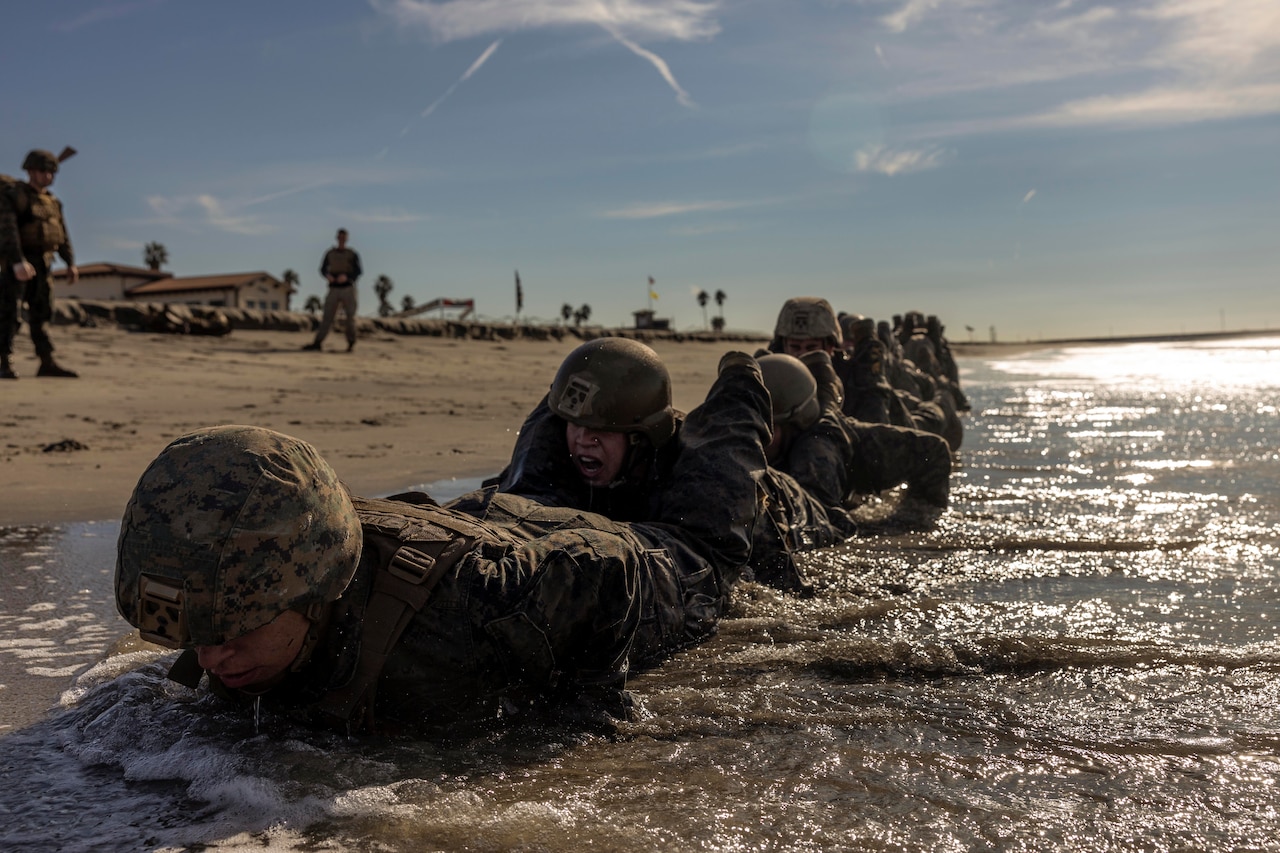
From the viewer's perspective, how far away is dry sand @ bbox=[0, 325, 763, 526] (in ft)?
23.5

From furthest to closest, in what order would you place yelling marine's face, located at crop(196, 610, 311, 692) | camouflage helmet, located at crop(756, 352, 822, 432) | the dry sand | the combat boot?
the combat boot → the dry sand → camouflage helmet, located at crop(756, 352, 822, 432) → yelling marine's face, located at crop(196, 610, 311, 692)

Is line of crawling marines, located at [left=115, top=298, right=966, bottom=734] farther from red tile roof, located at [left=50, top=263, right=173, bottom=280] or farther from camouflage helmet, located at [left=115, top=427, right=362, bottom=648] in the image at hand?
red tile roof, located at [left=50, top=263, right=173, bottom=280]

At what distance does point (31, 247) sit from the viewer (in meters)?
11.2

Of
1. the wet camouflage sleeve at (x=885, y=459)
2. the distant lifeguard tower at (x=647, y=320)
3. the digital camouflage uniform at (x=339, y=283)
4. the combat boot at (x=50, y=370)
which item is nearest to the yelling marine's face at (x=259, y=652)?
the wet camouflage sleeve at (x=885, y=459)

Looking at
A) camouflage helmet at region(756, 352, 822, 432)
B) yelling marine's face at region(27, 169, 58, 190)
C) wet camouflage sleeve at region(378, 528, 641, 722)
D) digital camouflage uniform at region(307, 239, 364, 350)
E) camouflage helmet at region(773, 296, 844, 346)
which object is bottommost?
wet camouflage sleeve at region(378, 528, 641, 722)

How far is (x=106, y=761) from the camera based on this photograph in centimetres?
284

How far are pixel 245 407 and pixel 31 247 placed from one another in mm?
2673

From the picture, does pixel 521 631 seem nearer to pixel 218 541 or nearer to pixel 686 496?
pixel 218 541

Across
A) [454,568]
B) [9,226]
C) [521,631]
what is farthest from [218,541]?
[9,226]

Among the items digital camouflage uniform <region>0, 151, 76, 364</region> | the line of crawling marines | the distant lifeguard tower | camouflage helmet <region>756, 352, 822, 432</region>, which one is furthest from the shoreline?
the distant lifeguard tower

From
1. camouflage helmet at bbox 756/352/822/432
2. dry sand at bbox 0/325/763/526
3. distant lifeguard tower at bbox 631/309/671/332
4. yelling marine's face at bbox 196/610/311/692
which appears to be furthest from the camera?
distant lifeguard tower at bbox 631/309/671/332

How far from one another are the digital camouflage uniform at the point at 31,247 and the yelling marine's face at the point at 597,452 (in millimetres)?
8663

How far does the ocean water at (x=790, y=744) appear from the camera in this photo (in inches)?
96.3

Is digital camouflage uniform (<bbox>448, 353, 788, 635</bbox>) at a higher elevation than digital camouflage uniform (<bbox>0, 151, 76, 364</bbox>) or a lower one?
lower
